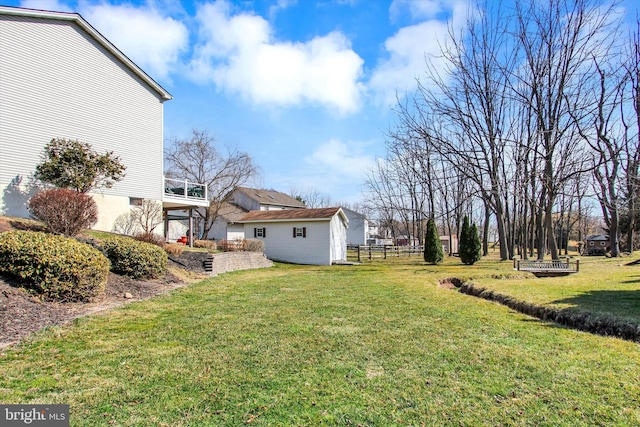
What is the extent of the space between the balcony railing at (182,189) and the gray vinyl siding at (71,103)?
0.76 meters

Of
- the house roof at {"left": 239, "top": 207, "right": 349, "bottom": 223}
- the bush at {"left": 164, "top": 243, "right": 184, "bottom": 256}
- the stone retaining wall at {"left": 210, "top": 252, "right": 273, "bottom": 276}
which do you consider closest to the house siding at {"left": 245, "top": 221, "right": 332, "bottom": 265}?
the house roof at {"left": 239, "top": 207, "right": 349, "bottom": 223}

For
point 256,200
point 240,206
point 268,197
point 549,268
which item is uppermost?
point 268,197

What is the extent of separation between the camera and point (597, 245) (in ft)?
99.2

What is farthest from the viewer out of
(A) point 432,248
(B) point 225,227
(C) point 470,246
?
(B) point 225,227

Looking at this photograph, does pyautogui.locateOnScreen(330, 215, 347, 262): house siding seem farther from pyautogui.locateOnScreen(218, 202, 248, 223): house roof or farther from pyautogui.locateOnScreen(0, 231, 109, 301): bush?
pyautogui.locateOnScreen(0, 231, 109, 301): bush

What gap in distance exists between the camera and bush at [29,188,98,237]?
992 cm

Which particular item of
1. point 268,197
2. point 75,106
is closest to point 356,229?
point 268,197

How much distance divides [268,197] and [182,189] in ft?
76.7

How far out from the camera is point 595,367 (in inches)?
159

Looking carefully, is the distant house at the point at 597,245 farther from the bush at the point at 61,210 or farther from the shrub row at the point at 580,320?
the bush at the point at 61,210

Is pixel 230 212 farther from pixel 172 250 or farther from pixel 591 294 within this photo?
pixel 591 294

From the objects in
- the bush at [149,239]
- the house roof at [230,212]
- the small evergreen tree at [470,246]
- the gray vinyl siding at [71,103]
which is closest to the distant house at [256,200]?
the house roof at [230,212]

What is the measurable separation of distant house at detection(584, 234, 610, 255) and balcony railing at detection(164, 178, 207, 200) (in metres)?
30.6

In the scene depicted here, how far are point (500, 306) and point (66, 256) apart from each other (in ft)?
30.0
